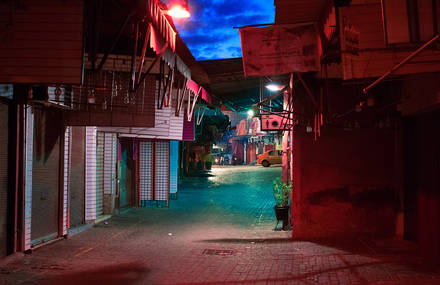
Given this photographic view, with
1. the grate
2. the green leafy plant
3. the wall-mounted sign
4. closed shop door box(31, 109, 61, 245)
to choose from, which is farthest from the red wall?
closed shop door box(31, 109, 61, 245)

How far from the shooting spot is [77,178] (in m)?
Answer: 11.7

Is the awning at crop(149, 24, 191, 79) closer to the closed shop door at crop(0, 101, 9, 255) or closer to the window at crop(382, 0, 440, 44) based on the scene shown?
the closed shop door at crop(0, 101, 9, 255)

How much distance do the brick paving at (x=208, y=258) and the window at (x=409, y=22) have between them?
3.96m

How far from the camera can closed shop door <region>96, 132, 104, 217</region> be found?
13266 mm

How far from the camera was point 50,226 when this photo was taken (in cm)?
988

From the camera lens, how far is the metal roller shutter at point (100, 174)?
43.5 ft

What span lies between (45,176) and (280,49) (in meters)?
6.49

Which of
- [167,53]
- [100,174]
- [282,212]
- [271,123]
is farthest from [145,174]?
[167,53]

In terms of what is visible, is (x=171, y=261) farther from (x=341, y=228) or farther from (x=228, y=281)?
(x=341, y=228)

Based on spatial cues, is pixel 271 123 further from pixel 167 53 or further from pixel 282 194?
pixel 167 53

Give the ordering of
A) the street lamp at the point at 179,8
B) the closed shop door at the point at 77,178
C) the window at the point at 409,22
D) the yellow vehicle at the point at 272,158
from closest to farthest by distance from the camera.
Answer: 1. the window at the point at 409,22
2. the street lamp at the point at 179,8
3. the closed shop door at the point at 77,178
4. the yellow vehicle at the point at 272,158

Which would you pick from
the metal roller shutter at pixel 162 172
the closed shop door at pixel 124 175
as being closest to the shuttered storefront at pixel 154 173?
the metal roller shutter at pixel 162 172

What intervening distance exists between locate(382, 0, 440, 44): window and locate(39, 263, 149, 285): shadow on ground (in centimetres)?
586

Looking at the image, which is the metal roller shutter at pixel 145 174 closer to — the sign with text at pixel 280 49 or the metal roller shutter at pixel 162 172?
the metal roller shutter at pixel 162 172
